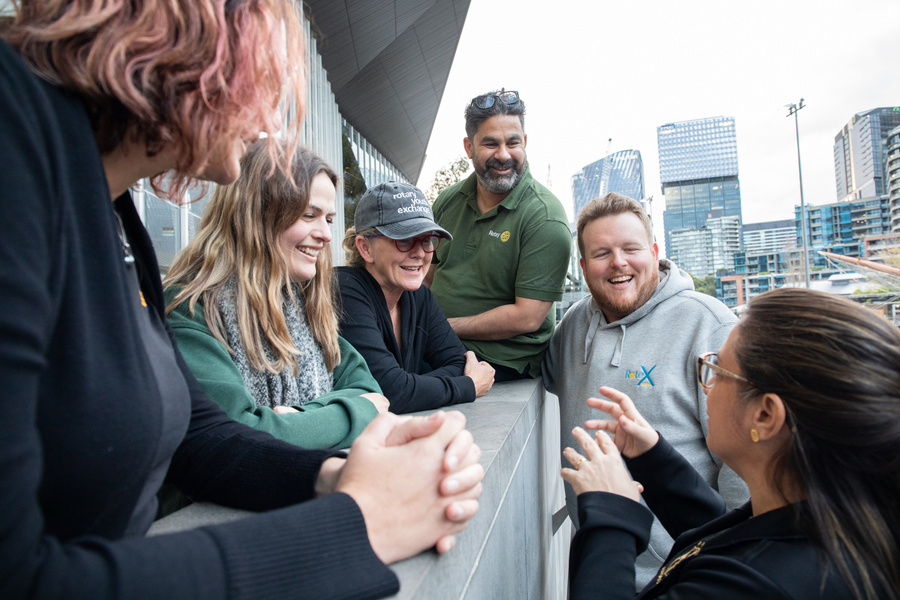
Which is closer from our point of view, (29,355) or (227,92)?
(29,355)

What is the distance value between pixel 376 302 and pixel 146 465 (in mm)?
2043

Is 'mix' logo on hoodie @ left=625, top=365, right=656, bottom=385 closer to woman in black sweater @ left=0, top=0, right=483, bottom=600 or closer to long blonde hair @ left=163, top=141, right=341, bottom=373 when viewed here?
long blonde hair @ left=163, top=141, right=341, bottom=373

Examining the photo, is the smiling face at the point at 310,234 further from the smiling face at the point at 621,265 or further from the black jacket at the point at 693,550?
the smiling face at the point at 621,265

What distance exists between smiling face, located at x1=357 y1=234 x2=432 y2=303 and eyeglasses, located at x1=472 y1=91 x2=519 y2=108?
131 cm

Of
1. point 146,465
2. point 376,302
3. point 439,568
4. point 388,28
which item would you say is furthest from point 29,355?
point 388,28

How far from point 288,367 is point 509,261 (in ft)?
6.01

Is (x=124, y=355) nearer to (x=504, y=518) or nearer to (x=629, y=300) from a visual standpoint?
(x=504, y=518)

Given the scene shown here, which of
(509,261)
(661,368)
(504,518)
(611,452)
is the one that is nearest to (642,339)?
(661,368)

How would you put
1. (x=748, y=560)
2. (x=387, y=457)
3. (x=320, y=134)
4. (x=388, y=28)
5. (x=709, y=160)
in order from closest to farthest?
(x=387, y=457) → (x=748, y=560) → (x=320, y=134) → (x=388, y=28) → (x=709, y=160)

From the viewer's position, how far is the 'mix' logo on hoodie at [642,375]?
2.87 m

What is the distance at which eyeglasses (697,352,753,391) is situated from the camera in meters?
1.57

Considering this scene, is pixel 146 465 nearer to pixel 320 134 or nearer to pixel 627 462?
pixel 627 462

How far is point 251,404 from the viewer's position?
172 centimetres

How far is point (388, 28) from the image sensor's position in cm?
1731
